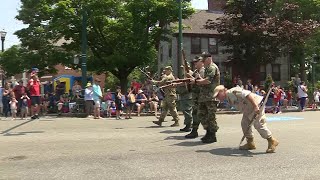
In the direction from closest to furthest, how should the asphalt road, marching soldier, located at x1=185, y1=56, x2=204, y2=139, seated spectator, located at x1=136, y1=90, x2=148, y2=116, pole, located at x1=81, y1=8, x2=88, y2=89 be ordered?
1. the asphalt road
2. marching soldier, located at x1=185, y1=56, x2=204, y2=139
3. seated spectator, located at x1=136, y1=90, x2=148, y2=116
4. pole, located at x1=81, y1=8, x2=88, y2=89

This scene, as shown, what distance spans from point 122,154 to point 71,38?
1822 centimetres

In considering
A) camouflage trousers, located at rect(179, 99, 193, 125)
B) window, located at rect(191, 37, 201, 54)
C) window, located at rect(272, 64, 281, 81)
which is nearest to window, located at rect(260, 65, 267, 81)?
window, located at rect(272, 64, 281, 81)

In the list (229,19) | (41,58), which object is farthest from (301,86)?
(41,58)

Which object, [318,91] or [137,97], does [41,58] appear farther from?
[318,91]

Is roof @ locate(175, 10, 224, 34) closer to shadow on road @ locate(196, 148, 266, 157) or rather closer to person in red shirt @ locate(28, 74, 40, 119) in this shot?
person in red shirt @ locate(28, 74, 40, 119)

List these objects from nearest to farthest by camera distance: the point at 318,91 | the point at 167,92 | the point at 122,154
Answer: the point at 122,154 < the point at 167,92 < the point at 318,91

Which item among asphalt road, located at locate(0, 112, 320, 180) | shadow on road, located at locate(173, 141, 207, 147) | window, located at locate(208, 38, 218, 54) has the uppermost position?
window, located at locate(208, 38, 218, 54)

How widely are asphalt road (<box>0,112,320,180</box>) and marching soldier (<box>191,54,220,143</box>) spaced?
491mm

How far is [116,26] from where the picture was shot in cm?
2442

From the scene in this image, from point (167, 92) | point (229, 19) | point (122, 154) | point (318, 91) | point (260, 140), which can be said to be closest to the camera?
point (122, 154)

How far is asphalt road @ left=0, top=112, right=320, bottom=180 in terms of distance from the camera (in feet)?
21.4

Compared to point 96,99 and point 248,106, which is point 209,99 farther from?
point 96,99

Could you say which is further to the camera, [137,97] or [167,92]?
[137,97]

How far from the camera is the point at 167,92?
41.9 feet
